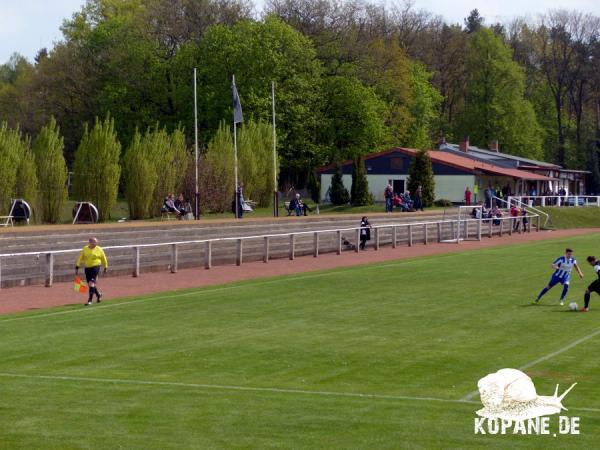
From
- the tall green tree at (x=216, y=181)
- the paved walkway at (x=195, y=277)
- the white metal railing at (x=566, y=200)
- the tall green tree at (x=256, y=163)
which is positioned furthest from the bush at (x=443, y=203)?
the paved walkway at (x=195, y=277)

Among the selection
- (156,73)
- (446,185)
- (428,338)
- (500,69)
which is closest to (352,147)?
(446,185)

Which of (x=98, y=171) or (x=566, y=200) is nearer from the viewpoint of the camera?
(x=98, y=171)

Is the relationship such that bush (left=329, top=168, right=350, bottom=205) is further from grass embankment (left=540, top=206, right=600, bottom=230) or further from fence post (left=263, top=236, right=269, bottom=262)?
fence post (left=263, top=236, right=269, bottom=262)

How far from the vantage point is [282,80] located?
77.8m

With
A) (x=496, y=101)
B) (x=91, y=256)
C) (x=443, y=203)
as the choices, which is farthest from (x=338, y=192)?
(x=91, y=256)

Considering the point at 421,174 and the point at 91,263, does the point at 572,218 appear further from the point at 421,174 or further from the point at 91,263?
the point at 91,263

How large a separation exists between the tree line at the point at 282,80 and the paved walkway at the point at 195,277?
53.3 ft

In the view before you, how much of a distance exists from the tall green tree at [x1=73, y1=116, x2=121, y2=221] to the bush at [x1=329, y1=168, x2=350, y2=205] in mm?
27505

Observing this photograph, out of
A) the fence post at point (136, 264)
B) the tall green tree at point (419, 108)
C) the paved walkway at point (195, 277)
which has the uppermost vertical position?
the tall green tree at point (419, 108)

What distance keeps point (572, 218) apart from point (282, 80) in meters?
22.9

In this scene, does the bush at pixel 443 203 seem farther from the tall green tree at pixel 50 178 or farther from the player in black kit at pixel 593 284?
the player in black kit at pixel 593 284

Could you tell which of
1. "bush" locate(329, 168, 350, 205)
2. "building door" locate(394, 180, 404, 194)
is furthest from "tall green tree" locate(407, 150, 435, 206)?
"building door" locate(394, 180, 404, 194)

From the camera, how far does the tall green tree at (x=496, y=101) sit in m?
105

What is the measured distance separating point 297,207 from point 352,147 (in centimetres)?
2955
